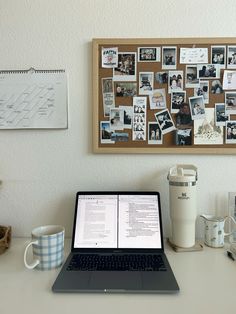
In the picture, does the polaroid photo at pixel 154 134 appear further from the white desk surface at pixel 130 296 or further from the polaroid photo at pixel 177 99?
the white desk surface at pixel 130 296

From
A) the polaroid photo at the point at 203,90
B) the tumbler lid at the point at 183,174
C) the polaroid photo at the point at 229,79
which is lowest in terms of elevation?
the tumbler lid at the point at 183,174

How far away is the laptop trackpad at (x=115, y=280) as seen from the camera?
78 centimetres

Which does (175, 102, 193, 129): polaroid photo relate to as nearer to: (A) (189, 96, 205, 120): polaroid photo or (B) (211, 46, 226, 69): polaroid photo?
(A) (189, 96, 205, 120): polaroid photo

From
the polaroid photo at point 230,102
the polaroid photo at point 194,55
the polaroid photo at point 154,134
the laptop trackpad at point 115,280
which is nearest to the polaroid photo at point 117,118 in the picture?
the polaroid photo at point 154,134

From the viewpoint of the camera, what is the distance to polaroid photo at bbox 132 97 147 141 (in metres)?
1.14

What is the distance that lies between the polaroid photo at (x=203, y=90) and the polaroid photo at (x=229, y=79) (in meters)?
0.07

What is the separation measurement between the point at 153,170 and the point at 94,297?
1.86ft

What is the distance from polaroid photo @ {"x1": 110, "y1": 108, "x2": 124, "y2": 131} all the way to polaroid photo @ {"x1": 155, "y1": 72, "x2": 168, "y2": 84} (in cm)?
19

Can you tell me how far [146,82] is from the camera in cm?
114

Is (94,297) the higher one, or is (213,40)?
(213,40)

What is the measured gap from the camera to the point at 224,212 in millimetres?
1178

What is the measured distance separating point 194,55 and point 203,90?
14cm

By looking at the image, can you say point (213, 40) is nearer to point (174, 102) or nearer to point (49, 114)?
point (174, 102)

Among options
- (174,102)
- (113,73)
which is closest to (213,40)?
(174,102)
